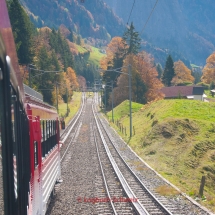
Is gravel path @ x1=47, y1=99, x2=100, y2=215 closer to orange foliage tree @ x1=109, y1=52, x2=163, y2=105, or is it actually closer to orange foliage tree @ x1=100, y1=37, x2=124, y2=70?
orange foliage tree @ x1=109, y1=52, x2=163, y2=105

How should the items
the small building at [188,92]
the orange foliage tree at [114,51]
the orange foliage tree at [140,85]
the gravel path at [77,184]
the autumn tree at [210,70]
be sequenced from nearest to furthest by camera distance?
1. the gravel path at [77,184]
2. the orange foliage tree at [140,85]
3. the small building at [188,92]
4. the orange foliage tree at [114,51]
5. the autumn tree at [210,70]

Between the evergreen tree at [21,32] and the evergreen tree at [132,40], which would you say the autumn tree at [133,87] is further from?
the evergreen tree at [21,32]

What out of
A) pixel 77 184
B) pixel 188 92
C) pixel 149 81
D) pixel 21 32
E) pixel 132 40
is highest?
pixel 132 40

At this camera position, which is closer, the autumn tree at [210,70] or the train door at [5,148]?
the train door at [5,148]

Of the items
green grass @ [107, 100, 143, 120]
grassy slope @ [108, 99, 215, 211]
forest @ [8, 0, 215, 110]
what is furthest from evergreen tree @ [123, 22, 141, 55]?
grassy slope @ [108, 99, 215, 211]

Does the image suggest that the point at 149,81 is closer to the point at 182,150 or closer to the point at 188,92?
the point at 188,92

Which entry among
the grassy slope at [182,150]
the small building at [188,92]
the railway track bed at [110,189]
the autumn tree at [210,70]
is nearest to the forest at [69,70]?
Result: the autumn tree at [210,70]

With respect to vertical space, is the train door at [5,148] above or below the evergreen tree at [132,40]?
below

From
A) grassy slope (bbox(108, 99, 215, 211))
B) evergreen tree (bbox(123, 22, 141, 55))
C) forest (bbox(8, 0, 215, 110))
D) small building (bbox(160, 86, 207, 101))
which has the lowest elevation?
grassy slope (bbox(108, 99, 215, 211))

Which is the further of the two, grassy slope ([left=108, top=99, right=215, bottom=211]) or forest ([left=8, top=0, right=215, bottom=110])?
forest ([left=8, top=0, right=215, bottom=110])

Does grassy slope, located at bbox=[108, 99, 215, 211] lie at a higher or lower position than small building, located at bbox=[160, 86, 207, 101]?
lower

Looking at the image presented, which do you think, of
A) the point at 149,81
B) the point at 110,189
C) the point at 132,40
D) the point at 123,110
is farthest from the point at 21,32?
the point at 110,189

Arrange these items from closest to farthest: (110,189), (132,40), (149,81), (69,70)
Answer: (110,189), (149,81), (132,40), (69,70)

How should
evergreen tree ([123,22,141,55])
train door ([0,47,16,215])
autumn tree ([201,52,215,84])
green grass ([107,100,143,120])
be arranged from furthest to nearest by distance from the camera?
autumn tree ([201,52,215,84]) → evergreen tree ([123,22,141,55]) → green grass ([107,100,143,120]) → train door ([0,47,16,215])
